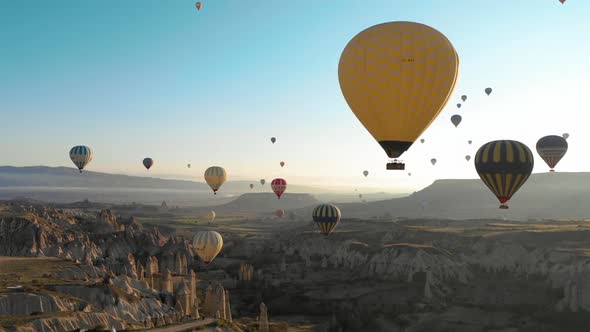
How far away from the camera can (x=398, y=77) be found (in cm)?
3947

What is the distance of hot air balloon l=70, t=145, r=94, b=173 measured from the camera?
11625 centimetres

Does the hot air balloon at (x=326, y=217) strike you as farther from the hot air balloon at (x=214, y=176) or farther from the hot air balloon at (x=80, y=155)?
the hot air balloon at (x=80, y=155)

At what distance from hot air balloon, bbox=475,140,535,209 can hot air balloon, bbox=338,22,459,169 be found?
21.9m

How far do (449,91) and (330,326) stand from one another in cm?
5079

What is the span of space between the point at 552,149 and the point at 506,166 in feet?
112

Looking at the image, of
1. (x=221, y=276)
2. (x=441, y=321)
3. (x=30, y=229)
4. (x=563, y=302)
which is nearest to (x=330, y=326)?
(x=441, y=321)

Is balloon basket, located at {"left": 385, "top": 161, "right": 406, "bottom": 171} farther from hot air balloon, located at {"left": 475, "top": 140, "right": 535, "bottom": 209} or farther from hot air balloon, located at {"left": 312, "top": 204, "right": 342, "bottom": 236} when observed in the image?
hot air balloon, located at {"left": 312, "top": 204, "right": 342, "bottom": 236}

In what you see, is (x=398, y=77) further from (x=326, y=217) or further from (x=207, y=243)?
(x=207, y=243)

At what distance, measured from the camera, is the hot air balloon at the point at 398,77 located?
128 ft

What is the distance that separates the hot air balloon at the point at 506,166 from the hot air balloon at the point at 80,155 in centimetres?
8706

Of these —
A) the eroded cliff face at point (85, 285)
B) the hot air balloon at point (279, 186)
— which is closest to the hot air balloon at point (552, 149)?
the hot air balloon at point (279, 186)

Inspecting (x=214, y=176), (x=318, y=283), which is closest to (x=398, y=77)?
(x=318, y=283)

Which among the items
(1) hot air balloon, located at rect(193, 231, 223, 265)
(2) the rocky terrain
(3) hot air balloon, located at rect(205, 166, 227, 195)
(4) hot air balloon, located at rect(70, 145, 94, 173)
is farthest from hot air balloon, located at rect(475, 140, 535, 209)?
(4) hot air balloon, located at rect(70, 145, 94, 173)

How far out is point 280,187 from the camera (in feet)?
425
